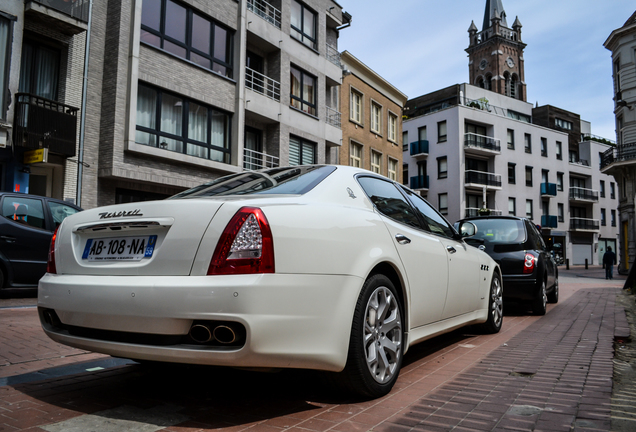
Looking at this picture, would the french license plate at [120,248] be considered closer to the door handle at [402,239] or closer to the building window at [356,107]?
the door handle at [402,239]

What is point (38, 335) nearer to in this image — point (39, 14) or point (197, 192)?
point (197, 192)

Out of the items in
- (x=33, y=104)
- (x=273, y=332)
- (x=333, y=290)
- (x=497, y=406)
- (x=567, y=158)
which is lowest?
(x=497, y=406)

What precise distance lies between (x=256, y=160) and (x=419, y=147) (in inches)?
1144

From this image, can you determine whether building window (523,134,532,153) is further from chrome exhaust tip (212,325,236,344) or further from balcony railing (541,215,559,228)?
chrome exhaust tip (212,325,236,344)

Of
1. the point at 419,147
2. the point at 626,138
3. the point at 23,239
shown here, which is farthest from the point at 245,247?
the point at 419,147

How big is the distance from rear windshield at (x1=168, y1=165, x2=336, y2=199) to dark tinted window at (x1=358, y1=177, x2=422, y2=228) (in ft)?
1.16

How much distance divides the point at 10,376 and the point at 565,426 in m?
3.64

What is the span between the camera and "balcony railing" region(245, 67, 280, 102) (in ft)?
67.5

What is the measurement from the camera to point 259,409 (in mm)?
3016

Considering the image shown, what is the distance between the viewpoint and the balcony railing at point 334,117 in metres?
25.3

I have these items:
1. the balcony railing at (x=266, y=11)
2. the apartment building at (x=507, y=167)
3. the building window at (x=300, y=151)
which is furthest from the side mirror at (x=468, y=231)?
the apartment building at (x=507, y=167)

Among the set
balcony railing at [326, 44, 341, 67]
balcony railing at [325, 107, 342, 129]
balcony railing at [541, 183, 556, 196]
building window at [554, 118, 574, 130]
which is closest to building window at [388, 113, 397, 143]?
balcony railing at [325, 107, 342, 129]

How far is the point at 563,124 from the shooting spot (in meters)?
59.4

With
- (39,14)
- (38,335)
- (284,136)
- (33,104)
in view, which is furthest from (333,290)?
(284,136)
